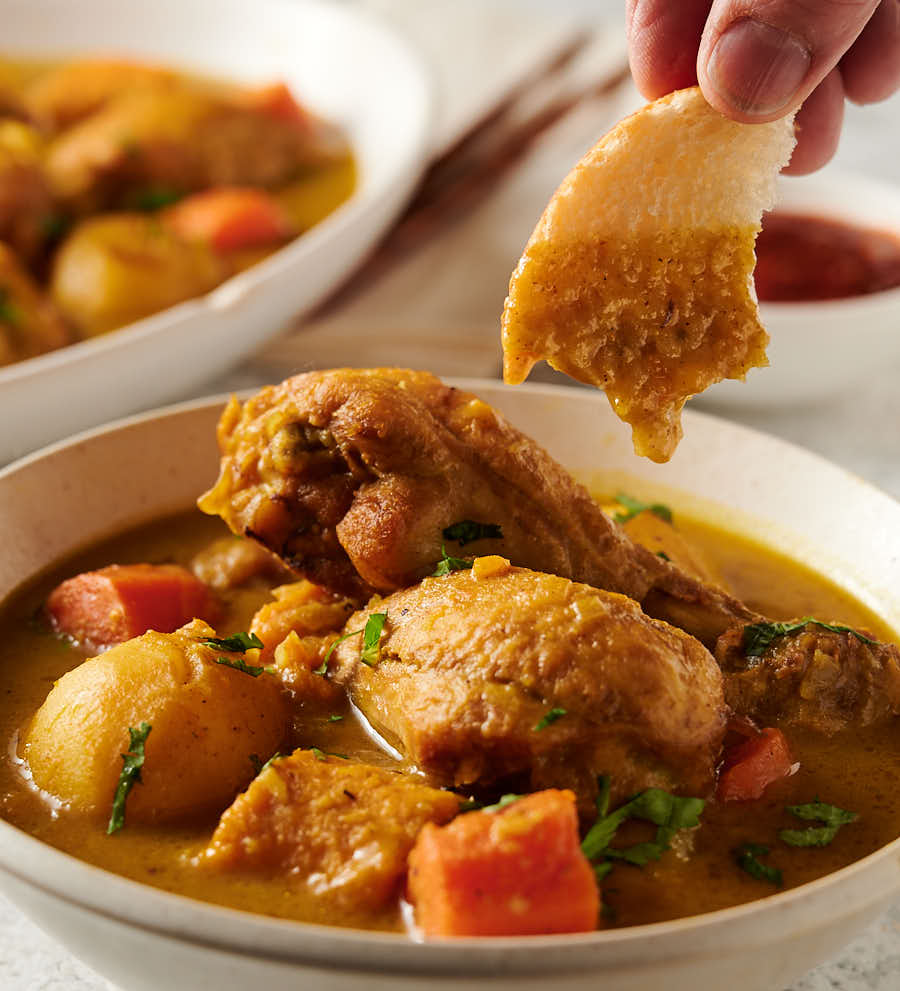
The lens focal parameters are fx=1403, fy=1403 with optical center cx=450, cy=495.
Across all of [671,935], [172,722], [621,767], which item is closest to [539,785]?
[621,767]

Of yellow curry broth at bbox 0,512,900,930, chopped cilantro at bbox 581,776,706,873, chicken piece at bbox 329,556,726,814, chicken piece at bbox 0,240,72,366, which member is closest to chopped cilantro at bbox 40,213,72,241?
chicken piece at bbox 0,240,72,366

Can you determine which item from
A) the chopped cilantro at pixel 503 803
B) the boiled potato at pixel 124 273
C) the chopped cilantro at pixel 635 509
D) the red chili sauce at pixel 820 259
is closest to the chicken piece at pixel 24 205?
the boiled potato at pixel 124 273

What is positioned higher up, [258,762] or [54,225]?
[258,762]

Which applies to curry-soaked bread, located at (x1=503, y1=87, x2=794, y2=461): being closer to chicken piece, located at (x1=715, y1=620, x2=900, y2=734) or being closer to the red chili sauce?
chicken piece, located at (x1=715, y1=620, x2=900, y2=734)

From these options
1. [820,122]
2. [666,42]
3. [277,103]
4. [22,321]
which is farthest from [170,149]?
[666,42]

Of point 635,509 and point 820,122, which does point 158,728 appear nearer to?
point 635,509

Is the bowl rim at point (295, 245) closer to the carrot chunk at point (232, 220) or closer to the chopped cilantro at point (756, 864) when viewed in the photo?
the carrot chunk at point (232, 220)

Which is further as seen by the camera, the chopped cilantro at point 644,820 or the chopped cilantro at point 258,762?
the chopped cilantro at point 258,762
